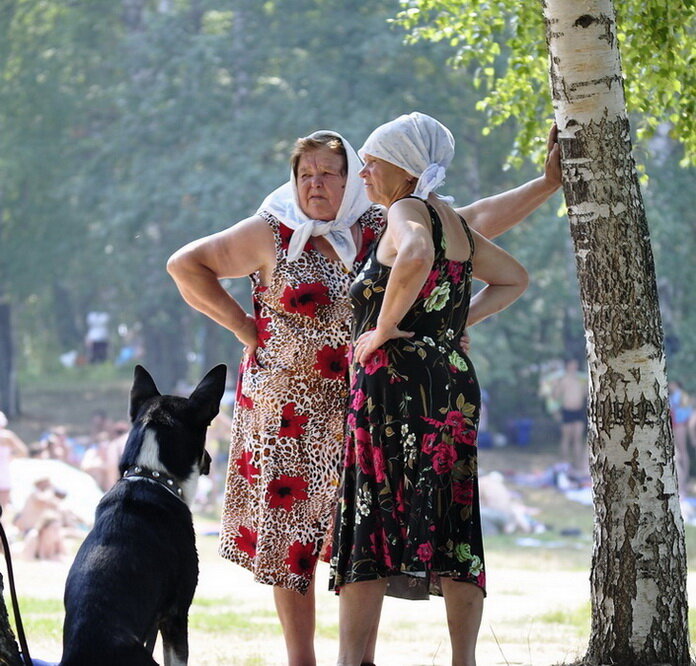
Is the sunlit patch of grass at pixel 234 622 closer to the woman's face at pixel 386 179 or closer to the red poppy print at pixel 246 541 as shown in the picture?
the red poppy print at pixel 246 541

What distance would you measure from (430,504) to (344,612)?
19.7 inches

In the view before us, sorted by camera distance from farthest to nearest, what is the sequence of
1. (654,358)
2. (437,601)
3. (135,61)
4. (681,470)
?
(135,61) < (681,470) < (437,601) < (654,358)

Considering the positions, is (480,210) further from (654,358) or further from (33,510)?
(33,510)

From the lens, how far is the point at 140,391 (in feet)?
14.5

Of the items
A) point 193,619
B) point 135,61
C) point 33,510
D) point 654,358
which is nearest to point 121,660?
point 654,358

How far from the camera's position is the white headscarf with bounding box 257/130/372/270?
181 inches

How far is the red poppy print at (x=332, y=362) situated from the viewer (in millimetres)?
4578

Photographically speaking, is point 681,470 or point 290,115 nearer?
point 681,470

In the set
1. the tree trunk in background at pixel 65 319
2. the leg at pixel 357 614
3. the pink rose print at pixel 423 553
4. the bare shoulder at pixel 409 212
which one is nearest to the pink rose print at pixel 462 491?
the pink rose print at pixel 423 553

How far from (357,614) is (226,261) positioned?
4.68ft

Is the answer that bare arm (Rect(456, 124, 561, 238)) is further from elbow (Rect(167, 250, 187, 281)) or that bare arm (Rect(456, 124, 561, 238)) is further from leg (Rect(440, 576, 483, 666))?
leg (Rect(440, 576, 483, 666))

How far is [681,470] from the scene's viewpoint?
59.8 ft

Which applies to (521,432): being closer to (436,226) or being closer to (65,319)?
(65,319)

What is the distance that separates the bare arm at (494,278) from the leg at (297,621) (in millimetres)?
1217
